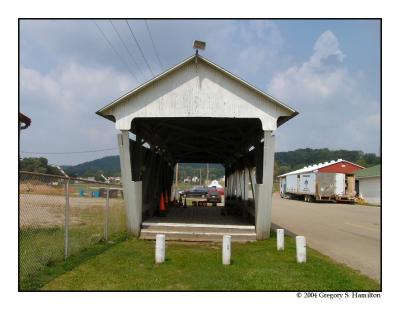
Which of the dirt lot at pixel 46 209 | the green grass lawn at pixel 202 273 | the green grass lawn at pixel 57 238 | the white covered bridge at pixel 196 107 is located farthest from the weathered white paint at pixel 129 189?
the green grass lawn at pixel 202 273

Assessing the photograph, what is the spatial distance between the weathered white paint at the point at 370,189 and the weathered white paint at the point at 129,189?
118 feet

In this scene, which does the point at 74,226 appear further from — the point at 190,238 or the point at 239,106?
the point at 239,106

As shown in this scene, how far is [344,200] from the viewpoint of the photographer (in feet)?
149

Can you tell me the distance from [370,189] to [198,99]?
3867 centimetres

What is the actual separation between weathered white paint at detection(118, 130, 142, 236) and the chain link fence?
49 cm

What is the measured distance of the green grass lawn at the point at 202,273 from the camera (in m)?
7.22

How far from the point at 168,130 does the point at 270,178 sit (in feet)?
→ 21.5

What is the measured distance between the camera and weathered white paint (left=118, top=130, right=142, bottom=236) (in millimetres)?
12797

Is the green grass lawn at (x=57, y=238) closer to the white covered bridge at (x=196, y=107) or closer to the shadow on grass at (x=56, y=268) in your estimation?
the shadow on grass at (x=56, y=268)

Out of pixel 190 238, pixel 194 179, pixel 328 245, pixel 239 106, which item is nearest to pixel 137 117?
pixel 239 106

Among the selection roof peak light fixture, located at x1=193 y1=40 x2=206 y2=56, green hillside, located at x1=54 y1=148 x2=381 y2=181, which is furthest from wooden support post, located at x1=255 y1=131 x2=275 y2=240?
green hillside, located at x1=54 y1=148 x2=381 y2=181

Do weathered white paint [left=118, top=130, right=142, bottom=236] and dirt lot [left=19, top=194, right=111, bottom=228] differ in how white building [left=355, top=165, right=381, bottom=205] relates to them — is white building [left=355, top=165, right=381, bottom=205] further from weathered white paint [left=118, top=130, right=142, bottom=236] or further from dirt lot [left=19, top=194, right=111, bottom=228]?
dirt lot [left=19, top=194, right=111, bottom=228]
